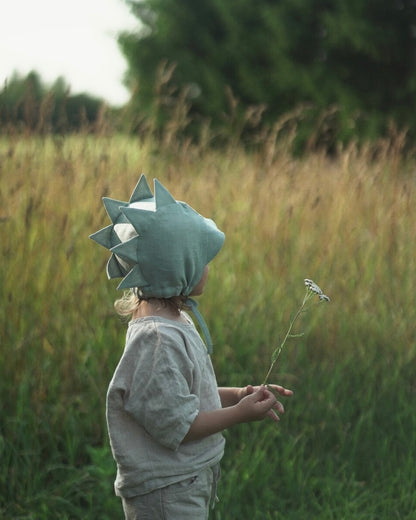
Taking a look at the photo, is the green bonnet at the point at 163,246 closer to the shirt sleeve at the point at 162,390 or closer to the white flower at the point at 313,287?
the shirt sleeve at the point at 162,390

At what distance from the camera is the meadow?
8.59 feet

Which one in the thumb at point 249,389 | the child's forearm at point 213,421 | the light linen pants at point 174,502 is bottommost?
the light linen pants at point 174,502

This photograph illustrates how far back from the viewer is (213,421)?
1.68 metres

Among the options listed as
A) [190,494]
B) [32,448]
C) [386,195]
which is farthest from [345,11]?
[190,494]

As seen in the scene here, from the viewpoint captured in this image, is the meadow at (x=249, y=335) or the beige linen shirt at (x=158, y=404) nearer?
the beige linen shirt at (x=158, y=404)

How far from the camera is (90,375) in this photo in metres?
→ 2.90

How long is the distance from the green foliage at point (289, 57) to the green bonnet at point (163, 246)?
23.0 ft

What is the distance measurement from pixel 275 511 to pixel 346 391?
2.90ft

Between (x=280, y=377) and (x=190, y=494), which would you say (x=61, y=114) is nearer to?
(x=280, y=377)

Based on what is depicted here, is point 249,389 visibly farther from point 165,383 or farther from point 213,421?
point 165,383

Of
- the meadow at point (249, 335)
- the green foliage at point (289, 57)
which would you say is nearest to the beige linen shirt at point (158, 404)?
the meadow at point (249, 335)

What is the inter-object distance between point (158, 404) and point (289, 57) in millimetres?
8411

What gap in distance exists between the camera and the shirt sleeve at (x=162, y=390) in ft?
5.37

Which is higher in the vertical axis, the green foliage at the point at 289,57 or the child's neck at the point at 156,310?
the green foliage at the point at 289,57
